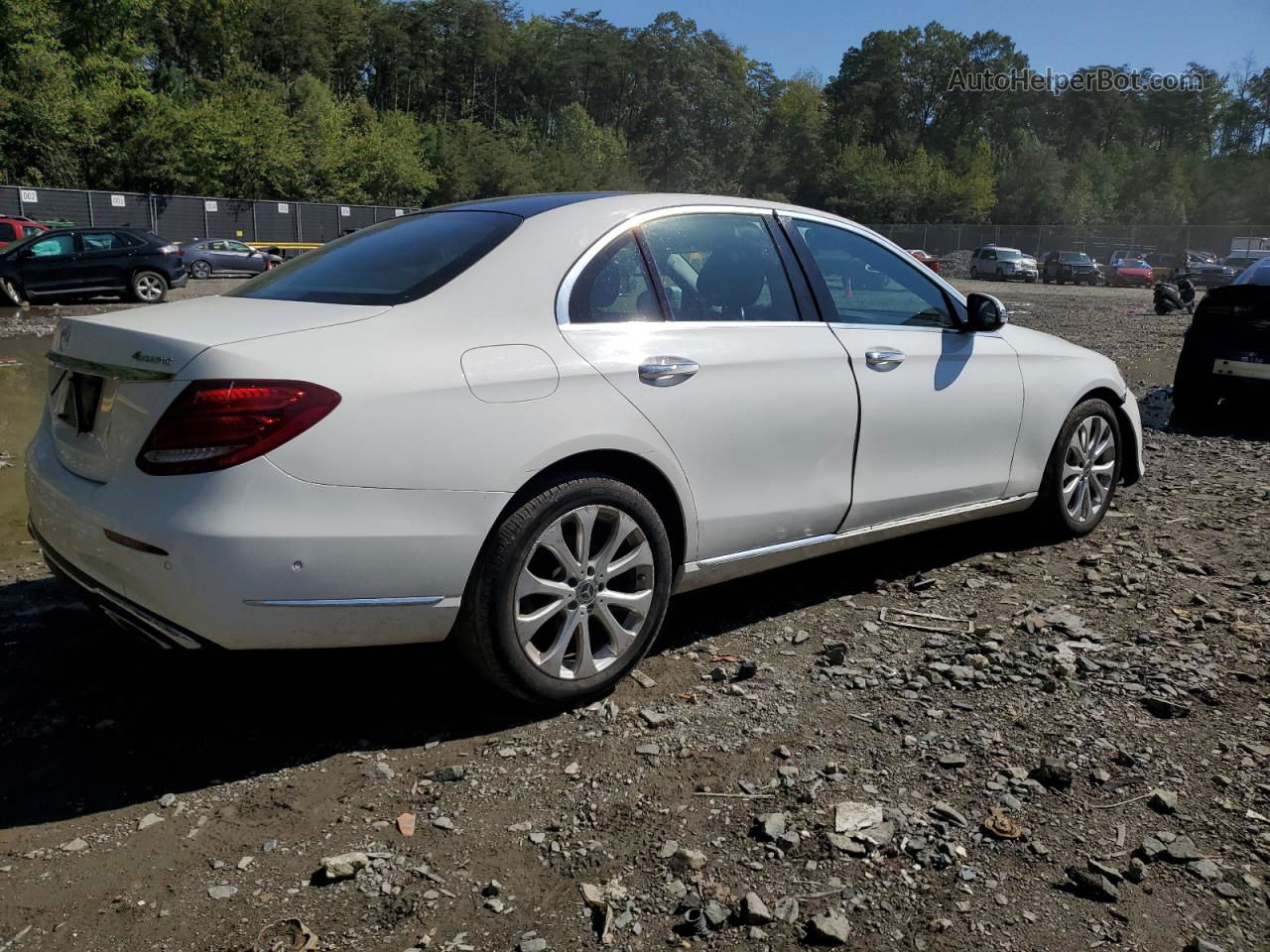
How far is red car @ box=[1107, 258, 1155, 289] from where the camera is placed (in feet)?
148

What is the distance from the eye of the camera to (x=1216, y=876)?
2451mm

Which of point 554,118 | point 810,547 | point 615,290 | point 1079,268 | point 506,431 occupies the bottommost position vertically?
point 810,547

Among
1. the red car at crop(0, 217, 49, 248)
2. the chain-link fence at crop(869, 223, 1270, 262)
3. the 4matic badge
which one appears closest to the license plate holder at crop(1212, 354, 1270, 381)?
the 4matic badge

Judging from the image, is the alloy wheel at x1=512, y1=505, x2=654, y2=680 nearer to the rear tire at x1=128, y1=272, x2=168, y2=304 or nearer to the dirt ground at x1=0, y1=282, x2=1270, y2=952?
the dirt ground at x1=0, y1=282, x2=1270, y2=952

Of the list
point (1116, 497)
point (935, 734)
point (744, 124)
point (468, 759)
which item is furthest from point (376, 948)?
point (744, 124)

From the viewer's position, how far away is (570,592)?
312 centimetres

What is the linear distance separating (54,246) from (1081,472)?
2002 centimetres

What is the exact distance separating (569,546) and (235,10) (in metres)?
71.6

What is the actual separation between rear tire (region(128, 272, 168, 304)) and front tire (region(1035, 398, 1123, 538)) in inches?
767

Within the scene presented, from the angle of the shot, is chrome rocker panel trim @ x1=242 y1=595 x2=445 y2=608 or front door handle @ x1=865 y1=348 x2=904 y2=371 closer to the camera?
chrome rocker panel trim @ x1=242 y1=595 x2=445 y2=608

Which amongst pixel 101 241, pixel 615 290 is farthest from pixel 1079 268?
pixel 615 290

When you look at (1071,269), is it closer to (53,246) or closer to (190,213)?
(190,213)

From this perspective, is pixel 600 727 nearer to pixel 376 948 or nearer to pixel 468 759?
pixel 468 759

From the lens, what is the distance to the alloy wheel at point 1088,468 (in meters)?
5.02
